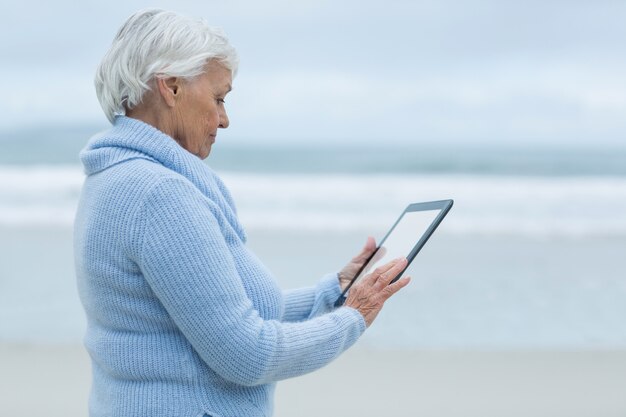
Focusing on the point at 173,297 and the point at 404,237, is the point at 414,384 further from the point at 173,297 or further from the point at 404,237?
the point at 173,297

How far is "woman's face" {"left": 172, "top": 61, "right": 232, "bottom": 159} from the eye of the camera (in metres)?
1.50

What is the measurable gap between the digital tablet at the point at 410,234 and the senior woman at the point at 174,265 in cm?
10

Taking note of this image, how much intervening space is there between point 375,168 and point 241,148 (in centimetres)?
368

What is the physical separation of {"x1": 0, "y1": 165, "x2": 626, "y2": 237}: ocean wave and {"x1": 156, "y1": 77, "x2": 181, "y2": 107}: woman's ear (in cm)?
676

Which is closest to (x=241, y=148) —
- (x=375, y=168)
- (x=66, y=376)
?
(x=375, y=168)

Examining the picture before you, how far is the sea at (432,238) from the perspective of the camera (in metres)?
4.46

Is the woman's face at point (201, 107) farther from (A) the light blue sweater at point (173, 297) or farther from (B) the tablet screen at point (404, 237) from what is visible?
(B) the tablet screen at point (404, 237)

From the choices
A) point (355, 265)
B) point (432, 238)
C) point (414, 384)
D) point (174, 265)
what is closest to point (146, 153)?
point (174, 265)

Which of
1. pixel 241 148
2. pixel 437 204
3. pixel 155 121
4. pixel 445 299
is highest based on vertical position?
pixel 155 121

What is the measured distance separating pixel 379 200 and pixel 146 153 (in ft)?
31.5

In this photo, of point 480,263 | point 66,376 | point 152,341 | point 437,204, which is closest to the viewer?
point 152,341

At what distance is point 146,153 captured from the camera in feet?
4.78

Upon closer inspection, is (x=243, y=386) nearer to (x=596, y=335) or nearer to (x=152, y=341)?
(x=152, y=341)

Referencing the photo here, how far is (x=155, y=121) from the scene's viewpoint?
4.99 feet
